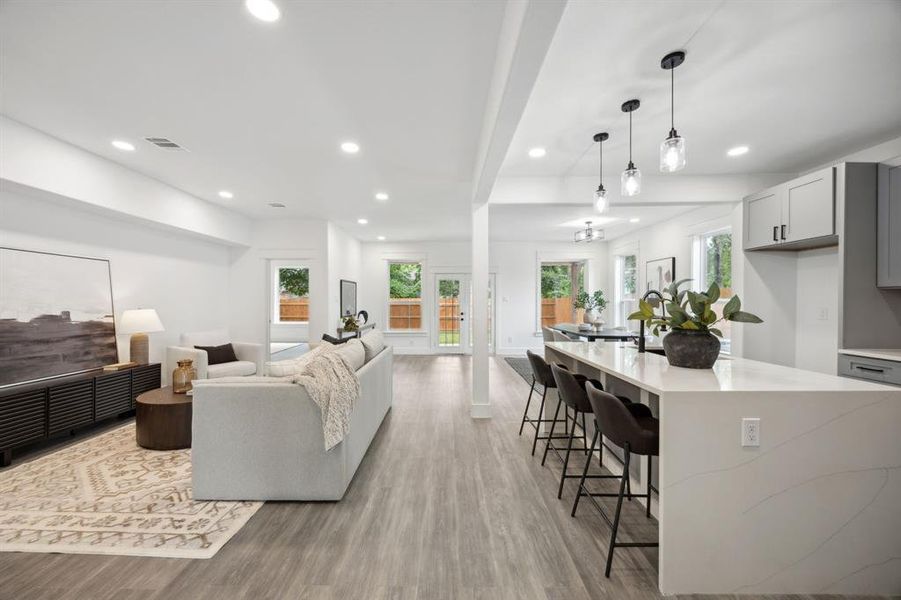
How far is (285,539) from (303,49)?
2.67 metres

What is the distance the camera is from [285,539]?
6.57ft

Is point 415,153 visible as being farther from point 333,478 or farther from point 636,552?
point 636,552

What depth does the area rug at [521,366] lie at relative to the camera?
247 inches

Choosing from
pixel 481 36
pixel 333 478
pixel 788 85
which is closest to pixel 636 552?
pixel 333 478

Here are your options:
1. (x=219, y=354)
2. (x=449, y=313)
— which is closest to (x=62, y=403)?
(x=219, y=354)

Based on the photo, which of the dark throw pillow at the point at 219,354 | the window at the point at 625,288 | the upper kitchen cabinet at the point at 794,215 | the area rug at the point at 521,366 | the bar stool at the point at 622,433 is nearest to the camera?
the bar stool at the point at 622,433

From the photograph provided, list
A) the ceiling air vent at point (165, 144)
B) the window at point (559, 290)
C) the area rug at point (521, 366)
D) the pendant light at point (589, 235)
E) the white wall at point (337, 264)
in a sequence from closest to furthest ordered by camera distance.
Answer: the ceiling air vent at point (165, 144), the pendant light at point (589, 235), the area rug at point (521, 366), the white wall at point (337, 264), the window at point (559, 290)

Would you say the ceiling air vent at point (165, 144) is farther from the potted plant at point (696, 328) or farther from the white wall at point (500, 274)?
the white wall at point (500, 274)

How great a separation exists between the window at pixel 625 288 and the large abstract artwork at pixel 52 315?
799 centimetres

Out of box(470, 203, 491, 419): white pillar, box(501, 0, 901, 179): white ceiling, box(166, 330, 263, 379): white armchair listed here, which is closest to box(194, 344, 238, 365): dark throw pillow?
box(166, 330, 263, 379): white armchair

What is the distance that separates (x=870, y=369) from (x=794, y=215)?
142cm

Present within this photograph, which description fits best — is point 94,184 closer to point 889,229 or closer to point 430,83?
point 430,83

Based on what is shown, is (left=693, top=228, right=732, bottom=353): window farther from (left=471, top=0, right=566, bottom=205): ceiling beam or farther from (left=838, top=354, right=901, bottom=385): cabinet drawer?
(left=471, top=0, right=566, bottom=205): ceiling beam

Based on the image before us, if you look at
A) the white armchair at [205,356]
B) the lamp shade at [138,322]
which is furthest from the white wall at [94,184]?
the white armchair at [205,356]
